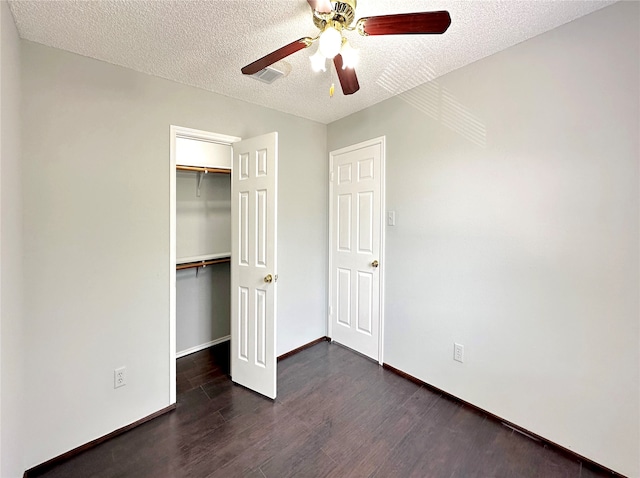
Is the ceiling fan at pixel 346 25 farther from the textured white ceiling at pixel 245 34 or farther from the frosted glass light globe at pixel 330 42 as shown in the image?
the textured white ceiling at pixel 245 34

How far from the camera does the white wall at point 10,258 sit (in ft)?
3.98

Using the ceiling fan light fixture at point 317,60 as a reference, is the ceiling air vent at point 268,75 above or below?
above

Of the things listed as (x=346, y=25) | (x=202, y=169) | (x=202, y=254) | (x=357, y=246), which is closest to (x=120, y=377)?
(x=202, y=254)

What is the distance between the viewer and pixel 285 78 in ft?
6.99

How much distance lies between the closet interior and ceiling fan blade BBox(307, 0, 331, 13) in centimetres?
195

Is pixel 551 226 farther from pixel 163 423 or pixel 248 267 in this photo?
pixel 163 423

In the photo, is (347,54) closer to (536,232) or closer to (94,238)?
(536,232)

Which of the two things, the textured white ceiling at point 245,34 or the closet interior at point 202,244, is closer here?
the textured white ceiling at point 245,34

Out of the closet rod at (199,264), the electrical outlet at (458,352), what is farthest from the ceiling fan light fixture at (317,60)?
the closet rod at (199,264)

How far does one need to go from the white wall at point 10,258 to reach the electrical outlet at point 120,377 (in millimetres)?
440

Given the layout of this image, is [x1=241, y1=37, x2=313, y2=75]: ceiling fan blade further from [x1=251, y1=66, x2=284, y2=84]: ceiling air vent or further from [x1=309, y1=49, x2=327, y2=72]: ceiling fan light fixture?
[x1=251, y1=66, x2=284, y2=84]: ceiling air vent

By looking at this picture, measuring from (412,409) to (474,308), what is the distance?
2.88 feet

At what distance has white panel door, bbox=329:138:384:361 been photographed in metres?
2.71

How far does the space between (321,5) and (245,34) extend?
0.69 metres
